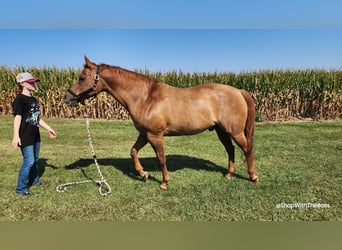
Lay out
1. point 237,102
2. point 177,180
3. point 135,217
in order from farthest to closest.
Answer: point 177,180 → point 237,102 → point 135,217

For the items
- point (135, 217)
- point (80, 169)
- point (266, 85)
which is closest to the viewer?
point (135, 217)

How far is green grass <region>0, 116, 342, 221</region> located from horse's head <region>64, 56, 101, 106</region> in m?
1.59

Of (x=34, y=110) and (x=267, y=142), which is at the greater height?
(x=34, y=110)

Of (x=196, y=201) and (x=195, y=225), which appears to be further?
(x=196, y=201)

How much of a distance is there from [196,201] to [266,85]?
10.6m

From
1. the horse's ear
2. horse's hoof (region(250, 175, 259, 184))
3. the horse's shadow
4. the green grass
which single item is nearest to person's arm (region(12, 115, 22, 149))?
the green grass

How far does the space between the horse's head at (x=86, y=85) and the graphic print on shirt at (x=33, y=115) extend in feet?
1.60

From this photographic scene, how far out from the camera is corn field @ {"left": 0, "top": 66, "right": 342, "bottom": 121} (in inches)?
540

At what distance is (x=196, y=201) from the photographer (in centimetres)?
459

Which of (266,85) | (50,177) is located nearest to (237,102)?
(50,177)

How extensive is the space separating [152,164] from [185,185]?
5.07ft

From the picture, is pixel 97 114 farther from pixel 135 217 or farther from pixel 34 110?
pixel 135 217

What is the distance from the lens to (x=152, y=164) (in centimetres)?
664

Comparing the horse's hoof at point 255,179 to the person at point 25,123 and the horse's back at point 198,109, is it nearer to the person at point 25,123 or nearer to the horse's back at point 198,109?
the horse's back at point 198,109
